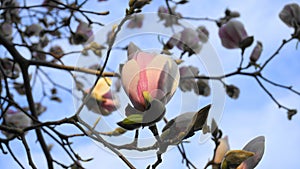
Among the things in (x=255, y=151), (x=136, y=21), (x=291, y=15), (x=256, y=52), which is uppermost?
(x=291, y=15)

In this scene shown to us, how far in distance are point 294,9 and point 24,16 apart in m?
1.00

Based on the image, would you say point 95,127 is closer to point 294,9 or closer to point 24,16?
point 294,9

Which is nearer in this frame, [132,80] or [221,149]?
[132,80]

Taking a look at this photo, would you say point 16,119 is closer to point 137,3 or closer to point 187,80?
point 137,3

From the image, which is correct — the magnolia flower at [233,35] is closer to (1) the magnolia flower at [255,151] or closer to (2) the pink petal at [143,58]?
(1) the magnolia flower at [255,151]

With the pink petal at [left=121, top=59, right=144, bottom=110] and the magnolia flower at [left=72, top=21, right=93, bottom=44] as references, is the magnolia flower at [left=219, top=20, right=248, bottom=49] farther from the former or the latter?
the pink petal at [left=121, top=59, right=144, bottom=110]

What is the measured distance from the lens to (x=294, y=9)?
1.29 meters

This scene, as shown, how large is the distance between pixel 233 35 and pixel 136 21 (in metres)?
0.86

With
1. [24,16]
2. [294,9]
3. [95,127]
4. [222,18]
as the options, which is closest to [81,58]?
[95,127]

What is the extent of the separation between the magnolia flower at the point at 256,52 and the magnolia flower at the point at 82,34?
1.67 ft

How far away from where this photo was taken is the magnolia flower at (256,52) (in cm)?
117

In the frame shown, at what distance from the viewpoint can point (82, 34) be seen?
135cm

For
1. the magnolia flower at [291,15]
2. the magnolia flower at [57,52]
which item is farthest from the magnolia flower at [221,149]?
the magnolia flower at [291,15]

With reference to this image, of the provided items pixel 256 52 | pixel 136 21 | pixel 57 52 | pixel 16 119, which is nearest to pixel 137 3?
pixel 136 21
